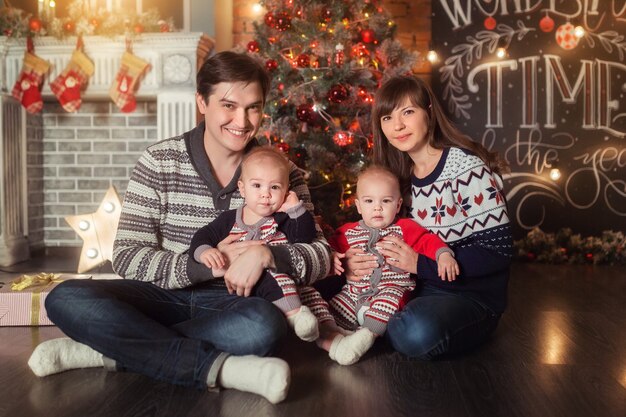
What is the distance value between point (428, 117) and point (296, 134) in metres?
1.52

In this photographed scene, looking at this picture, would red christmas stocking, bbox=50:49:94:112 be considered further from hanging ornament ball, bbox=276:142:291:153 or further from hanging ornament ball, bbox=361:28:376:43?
hanging ornament ball, bbox=361:28:376:43

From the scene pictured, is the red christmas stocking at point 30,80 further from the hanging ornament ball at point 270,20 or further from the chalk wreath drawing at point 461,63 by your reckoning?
the chalk wreath drawing at point 461,63

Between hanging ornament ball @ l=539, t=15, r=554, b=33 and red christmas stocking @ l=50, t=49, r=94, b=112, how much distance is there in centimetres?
315

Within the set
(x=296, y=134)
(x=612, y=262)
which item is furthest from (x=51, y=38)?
(x=612, y=262)

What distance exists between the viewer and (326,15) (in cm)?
366

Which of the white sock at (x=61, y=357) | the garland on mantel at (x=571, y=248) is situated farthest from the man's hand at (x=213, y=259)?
the garland on mantel at (x=571, y=248)

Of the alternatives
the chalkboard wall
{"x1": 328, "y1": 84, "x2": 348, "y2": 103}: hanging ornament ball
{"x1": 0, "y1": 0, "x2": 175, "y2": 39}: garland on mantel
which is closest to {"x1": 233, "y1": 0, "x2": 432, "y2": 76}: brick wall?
the chalkboard wall

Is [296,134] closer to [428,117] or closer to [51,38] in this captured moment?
[428,117]

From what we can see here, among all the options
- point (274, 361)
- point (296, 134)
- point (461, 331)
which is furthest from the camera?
point (296, 134)

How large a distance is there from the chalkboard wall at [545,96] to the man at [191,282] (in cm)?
274

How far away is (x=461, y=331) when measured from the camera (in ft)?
6.57

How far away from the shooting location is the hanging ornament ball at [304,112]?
350cm

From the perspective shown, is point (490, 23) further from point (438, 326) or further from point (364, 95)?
point (438, 326)

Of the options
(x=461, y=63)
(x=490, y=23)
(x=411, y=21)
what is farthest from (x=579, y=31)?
(x=411, y=21)
